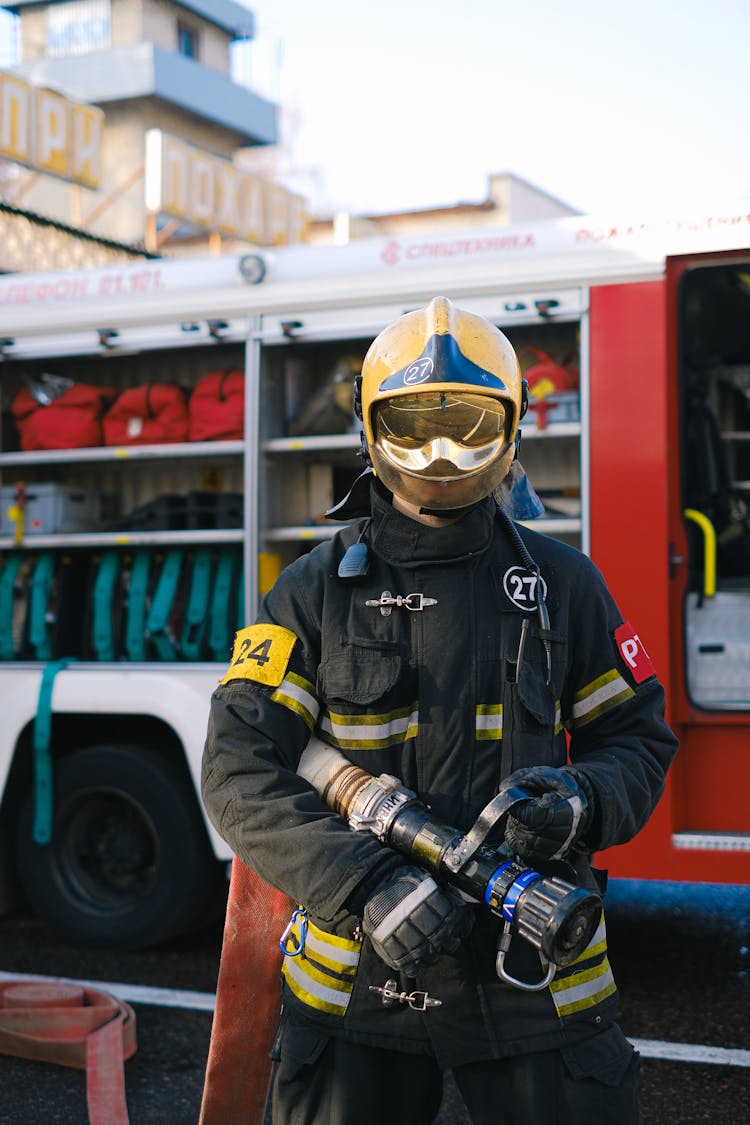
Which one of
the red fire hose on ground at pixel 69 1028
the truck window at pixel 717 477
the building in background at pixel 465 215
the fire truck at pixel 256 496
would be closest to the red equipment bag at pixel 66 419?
the fire truck at pixel 256 496

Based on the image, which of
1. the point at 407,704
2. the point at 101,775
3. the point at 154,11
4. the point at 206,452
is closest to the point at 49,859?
the point at 101,775

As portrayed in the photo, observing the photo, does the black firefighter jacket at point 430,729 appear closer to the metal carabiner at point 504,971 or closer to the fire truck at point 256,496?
the metal carabiner at point 504,971

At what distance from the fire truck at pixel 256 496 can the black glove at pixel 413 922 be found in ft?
9.03

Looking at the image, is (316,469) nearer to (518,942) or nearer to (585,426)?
(585,426)

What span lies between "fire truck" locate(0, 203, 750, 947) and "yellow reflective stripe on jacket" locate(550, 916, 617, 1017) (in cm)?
241

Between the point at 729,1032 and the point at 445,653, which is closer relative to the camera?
the point at 445,653

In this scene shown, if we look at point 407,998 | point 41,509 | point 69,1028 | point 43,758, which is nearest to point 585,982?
point 407,998

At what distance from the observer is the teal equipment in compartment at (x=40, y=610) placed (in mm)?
5449

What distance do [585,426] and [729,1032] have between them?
2116 millimetres

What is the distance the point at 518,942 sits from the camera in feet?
6.33

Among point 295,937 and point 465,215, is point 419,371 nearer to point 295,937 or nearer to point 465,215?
point 295,937

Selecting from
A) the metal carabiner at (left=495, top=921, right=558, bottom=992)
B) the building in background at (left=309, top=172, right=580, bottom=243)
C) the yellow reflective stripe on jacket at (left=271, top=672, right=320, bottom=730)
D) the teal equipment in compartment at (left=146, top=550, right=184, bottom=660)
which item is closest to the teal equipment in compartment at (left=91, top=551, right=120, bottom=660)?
the teal equipment in compartment at (left=146, top=550, right=184, bottom=660)

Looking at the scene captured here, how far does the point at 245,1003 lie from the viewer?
8.05ft

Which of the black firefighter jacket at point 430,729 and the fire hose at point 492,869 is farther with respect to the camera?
the black firefighter jacket at point 430,729
